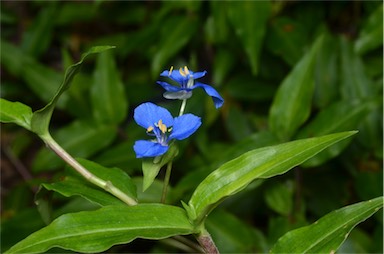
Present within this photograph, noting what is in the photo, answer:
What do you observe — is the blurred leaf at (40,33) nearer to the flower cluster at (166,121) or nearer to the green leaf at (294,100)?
the green leaf at (294,100)

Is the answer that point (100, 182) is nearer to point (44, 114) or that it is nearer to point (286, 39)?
point (44, 114)

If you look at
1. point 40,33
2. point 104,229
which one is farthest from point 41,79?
point 104,229

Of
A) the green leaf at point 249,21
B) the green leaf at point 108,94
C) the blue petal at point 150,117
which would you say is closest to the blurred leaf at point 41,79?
the green leaf at point 108,94

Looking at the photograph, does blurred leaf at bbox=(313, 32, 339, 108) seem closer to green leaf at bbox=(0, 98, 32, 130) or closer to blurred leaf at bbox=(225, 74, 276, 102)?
blurred leaf at bbox=(225, 74, 276, 102)

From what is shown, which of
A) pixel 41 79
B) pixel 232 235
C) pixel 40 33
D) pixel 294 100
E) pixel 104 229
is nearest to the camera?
pixel 104 229

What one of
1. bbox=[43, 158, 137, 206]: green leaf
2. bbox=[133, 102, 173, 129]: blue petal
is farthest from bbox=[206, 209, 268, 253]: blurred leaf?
bbox=[133, 102, 173, 129]: blue petal

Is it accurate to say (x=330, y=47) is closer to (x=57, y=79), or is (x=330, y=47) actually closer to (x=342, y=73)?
(x=342, y=73)
